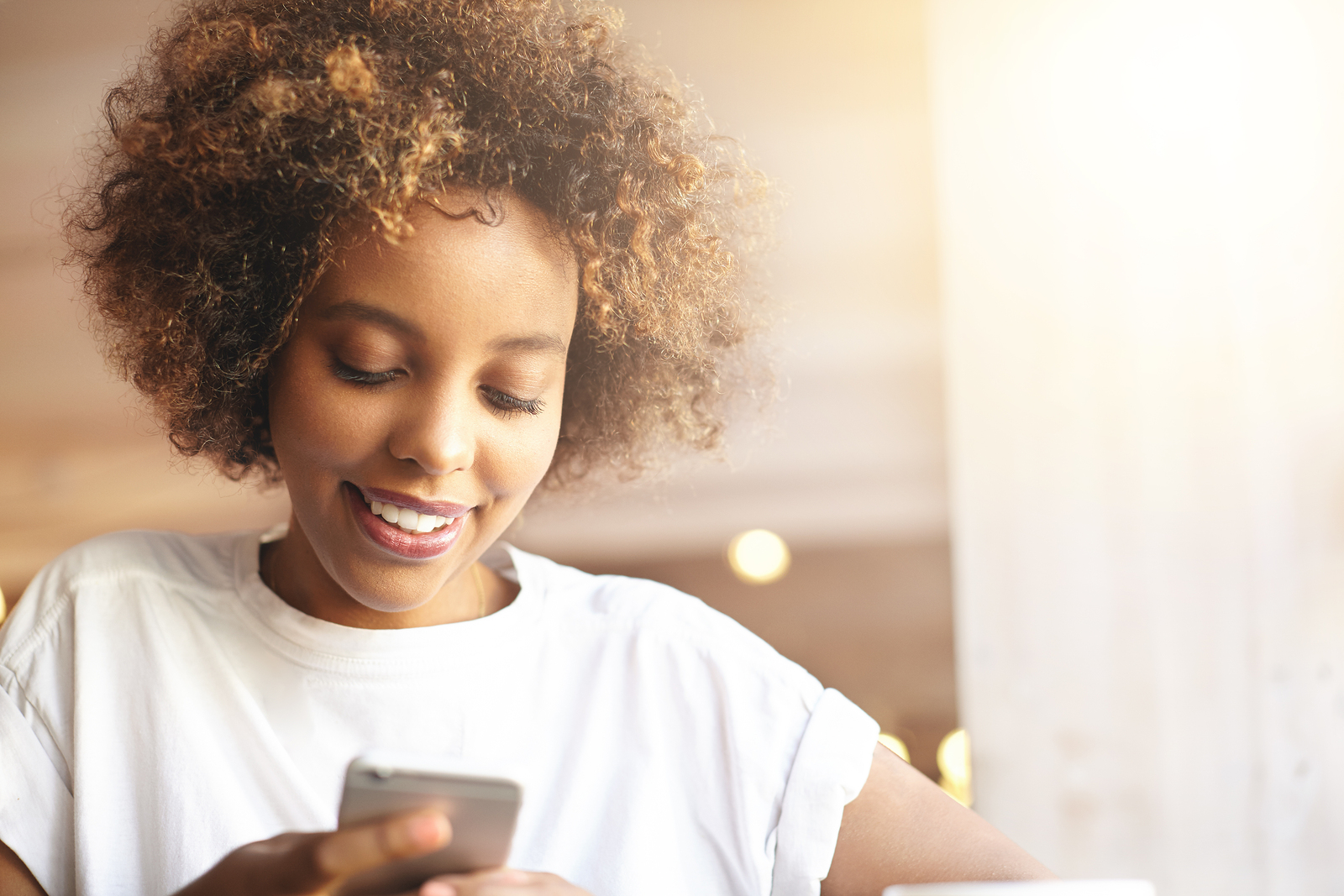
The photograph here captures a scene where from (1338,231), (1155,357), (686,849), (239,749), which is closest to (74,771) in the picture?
(239,749)

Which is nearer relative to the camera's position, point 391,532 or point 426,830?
point 426,830

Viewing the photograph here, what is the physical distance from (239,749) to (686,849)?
0.35m

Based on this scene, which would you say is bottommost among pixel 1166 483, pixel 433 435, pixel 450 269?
pixel 1166 483

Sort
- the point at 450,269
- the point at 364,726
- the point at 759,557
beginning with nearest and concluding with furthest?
the point at 450,269
the point at 364,726
the point at 759,557

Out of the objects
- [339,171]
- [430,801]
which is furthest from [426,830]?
[339,171]

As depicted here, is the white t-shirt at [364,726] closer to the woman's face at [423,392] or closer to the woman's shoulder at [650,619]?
the woman's shoulder at [650,619]

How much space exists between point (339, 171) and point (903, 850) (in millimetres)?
659

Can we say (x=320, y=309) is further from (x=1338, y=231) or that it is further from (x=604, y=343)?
(x=1338, y=231)

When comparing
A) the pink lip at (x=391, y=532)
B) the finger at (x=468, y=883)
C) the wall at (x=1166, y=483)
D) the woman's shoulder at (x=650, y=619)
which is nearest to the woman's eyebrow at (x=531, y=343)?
the pink lip at (x=391, y=532)

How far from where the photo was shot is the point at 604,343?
81 centimetres

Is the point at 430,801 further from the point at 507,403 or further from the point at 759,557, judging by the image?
the point at 759,557

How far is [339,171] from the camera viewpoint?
2.12 feet

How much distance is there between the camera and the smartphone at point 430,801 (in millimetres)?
538

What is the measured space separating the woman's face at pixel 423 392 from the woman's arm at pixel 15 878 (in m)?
0.29
